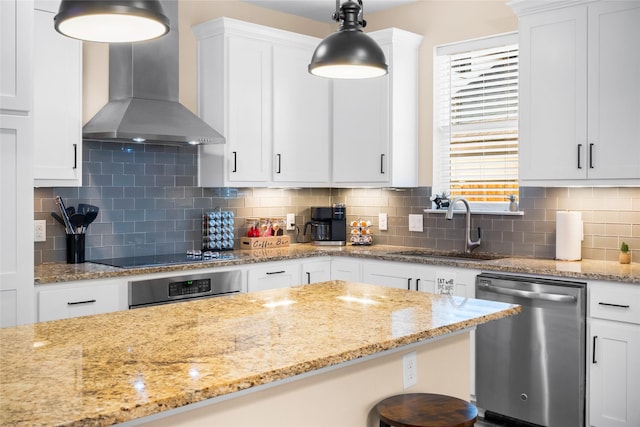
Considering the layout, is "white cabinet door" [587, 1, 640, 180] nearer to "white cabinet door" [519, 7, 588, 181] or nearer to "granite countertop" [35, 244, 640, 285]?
"white cabinet door" [519, 7, 588, 181]

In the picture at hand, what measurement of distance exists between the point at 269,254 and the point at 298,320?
244 cm

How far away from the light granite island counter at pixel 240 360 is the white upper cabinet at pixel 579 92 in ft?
5.50

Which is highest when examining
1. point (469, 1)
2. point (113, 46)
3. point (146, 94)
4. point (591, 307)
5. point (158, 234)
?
point (469, 1)

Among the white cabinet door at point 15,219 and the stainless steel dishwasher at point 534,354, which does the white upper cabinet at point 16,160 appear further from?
the stainless steel dishwasher at point 534,354

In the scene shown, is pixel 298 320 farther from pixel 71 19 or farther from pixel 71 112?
pixel 71 112

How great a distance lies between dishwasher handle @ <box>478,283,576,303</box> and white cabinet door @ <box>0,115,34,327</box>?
103 inches

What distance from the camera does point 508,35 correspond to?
4.69 metres

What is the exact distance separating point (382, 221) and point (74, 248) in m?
2.47

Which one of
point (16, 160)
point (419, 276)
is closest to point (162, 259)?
point (16, 160)

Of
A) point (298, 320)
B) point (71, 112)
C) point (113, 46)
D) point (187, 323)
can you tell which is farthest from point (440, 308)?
point (113, 46)

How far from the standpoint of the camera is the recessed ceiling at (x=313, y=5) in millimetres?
5238

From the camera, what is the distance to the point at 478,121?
16.2 feet

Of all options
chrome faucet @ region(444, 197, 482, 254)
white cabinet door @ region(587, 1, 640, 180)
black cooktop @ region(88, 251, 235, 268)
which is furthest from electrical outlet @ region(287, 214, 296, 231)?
white cabinet door @ region(587, 1, 640, 180)

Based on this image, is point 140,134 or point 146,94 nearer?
point 140,134
